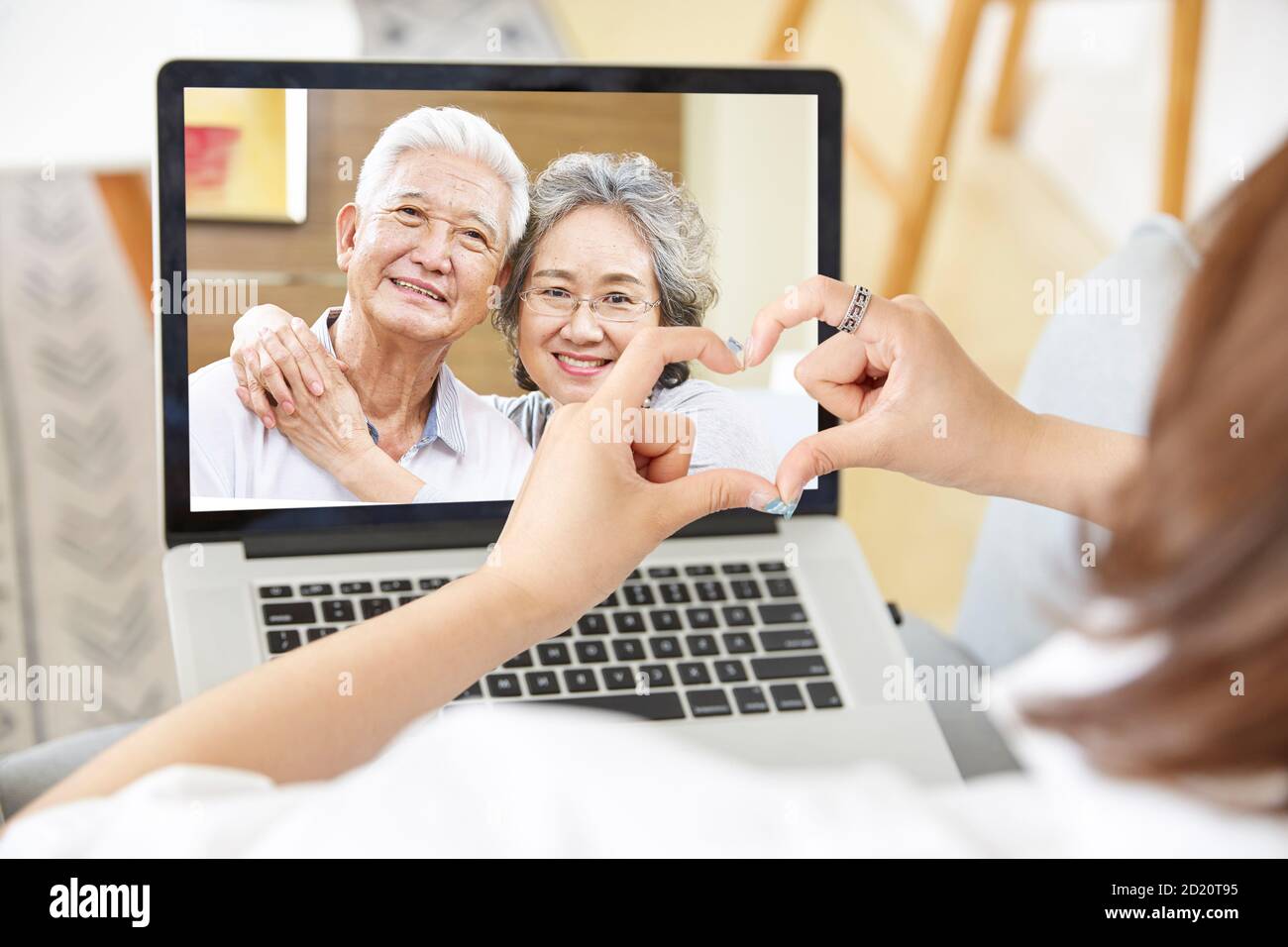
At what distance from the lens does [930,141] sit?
1415 millimetres

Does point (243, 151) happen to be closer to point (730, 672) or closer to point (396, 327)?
point (396, 327)

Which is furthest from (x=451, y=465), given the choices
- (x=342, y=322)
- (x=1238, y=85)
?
(x=1238, y=85)

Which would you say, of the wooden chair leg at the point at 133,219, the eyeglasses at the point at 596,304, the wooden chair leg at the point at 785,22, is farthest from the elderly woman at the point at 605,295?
the wooden chair leg at the point at 785,22

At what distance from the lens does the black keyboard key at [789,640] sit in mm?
604

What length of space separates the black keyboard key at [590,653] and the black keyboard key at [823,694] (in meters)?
0.11

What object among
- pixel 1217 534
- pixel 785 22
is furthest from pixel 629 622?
pixel 785 22

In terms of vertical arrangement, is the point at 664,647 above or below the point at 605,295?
below

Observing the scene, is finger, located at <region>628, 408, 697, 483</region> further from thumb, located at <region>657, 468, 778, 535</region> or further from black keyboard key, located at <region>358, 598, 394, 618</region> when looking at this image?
black keyboard key, located at <region>358, 598, 394, 618</region>

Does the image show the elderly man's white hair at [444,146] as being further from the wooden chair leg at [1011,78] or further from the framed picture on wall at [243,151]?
the wooden chair leg at [1011,78]

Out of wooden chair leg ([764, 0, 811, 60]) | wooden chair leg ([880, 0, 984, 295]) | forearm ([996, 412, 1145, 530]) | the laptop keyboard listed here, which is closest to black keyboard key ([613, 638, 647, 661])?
the laptop keyboard

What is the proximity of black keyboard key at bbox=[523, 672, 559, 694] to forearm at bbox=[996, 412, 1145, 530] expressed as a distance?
25 centimetres

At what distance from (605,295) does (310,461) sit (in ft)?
0.61

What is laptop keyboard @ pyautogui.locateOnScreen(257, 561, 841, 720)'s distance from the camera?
0.57 meters
